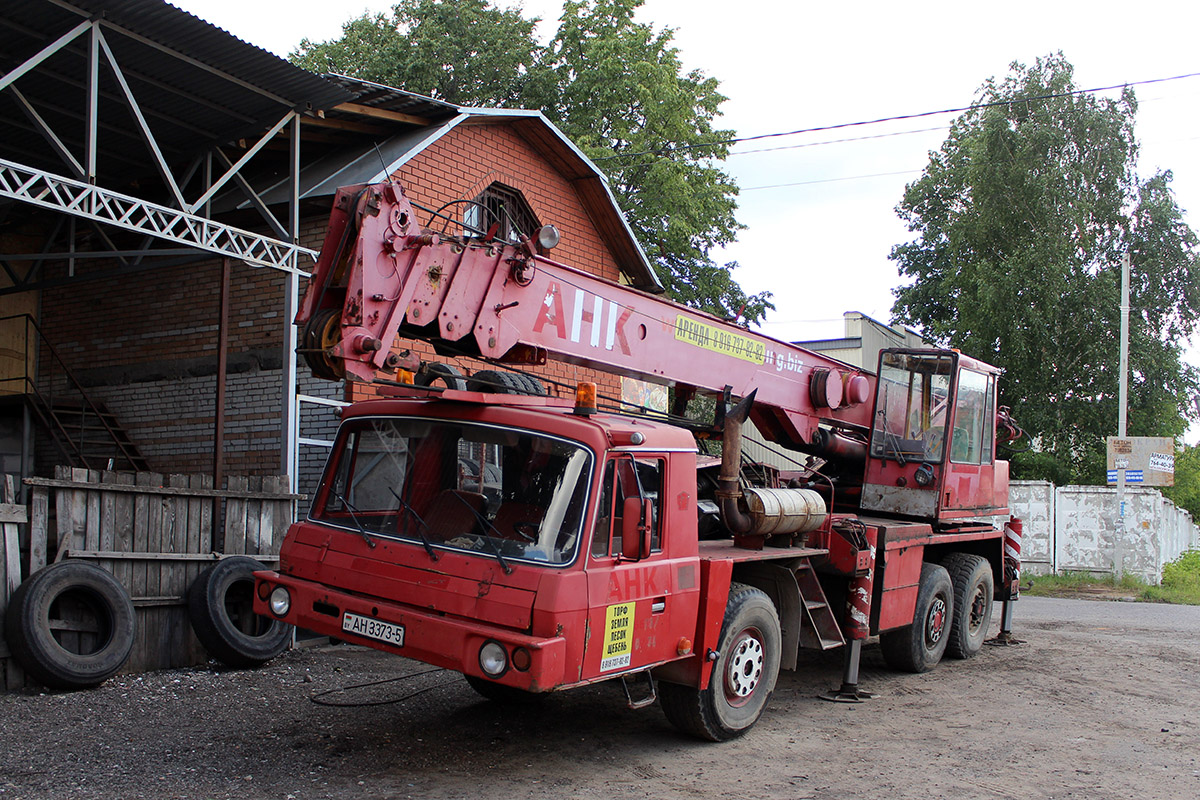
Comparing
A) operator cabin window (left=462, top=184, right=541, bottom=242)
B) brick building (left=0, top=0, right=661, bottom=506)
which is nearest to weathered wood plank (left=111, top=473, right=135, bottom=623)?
brick building (left=0, top=0, right=661, bottom=506)

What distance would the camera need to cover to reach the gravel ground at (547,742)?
5.32 m

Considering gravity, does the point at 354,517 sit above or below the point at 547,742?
above

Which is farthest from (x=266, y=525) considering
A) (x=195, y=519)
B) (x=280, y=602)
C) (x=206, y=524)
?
(x=280, y=602)

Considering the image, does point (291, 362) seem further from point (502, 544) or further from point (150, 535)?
point (502, 544)

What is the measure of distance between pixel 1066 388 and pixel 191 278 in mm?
25609

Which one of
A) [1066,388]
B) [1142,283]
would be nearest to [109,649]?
[1066,388]

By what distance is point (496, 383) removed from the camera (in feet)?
19.7

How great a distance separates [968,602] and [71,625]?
8.39 m

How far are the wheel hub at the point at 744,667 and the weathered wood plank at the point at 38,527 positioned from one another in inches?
203

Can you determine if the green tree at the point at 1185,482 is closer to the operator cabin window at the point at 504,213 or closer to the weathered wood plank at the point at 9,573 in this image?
the operator cabin window at the point at 504,213

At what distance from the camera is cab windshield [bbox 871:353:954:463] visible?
9398 millimetres

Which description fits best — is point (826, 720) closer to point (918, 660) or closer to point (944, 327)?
point (918, 660)

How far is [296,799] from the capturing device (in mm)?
4891

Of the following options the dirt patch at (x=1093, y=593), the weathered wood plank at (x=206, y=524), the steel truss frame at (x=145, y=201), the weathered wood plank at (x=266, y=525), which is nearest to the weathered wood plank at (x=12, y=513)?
the weathered wood plank at (x=206, y=524)
